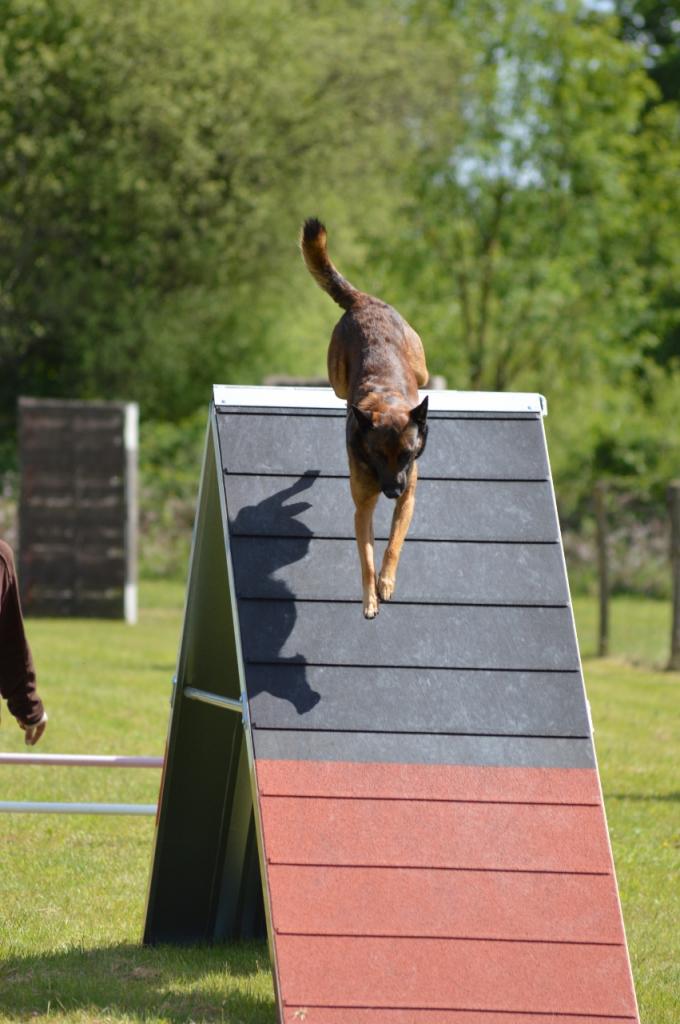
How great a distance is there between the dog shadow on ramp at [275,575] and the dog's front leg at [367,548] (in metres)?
0.29

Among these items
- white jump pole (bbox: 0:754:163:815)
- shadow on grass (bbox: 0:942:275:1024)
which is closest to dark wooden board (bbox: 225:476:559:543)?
white jump pole (bbox: 0:754:163:815)

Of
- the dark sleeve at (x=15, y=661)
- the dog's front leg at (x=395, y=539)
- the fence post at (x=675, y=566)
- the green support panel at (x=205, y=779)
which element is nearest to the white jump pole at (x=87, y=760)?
the green support panel at (x=205, y=779)

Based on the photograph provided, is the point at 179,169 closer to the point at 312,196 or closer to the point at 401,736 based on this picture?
the point at 312,196

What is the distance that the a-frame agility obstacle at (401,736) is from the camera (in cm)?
417

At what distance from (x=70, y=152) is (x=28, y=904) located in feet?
68.6

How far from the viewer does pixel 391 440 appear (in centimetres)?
428

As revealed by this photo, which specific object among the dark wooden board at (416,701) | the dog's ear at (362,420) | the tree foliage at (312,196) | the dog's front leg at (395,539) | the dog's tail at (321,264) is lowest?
the dark wooden board at (416,701)

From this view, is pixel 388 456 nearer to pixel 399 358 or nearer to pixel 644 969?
pixel 399 358

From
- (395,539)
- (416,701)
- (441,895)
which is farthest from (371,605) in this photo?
(441,895)

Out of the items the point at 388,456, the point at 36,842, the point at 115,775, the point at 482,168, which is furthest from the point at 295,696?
the point at 482,168

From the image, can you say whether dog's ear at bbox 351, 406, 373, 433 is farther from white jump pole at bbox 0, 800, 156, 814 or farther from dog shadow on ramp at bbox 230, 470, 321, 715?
white jump pole at bbox 0, 800, 156, 814

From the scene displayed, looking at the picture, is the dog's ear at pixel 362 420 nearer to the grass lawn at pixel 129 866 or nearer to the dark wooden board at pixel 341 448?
the dark wooden board at pixel 341 448

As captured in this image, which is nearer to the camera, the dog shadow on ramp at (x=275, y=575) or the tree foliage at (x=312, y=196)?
the dog shadow on ramp at (x=275, y=575)

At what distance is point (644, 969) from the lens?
18.4 ft
